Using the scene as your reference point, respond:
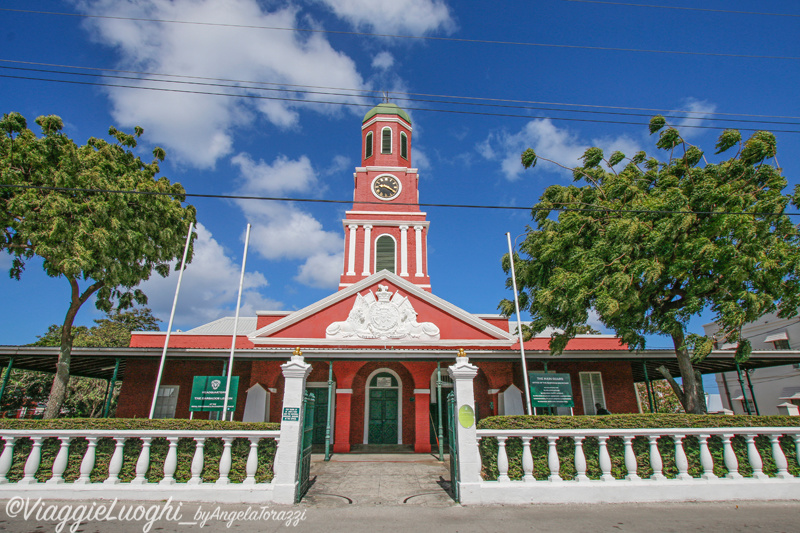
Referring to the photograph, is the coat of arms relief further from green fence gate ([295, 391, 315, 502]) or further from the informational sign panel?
the informational sign panel

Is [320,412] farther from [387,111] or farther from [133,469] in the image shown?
[387,111]

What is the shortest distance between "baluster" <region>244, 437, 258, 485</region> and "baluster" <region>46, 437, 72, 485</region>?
2.91m

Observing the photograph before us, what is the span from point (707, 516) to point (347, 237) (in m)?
20.5

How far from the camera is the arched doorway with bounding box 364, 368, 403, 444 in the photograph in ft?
56.1

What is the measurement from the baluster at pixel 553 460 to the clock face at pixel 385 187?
66.4ft

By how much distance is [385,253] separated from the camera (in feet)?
78.7

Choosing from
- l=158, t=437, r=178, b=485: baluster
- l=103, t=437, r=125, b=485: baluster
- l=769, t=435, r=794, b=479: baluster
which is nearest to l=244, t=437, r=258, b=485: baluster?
l=158, t=437, r=178, b=485: baluster

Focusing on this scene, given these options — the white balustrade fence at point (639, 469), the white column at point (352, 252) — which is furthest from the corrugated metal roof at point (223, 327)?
the white balustrade fence at point (639, 469)

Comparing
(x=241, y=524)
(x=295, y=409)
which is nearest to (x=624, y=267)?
(x=295, y=409)

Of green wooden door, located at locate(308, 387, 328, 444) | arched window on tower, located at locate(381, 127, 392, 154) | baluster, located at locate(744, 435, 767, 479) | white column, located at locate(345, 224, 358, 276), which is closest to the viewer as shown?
baluster, located at locate(744, 435, 767, 479)

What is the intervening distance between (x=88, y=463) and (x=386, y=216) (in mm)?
19520

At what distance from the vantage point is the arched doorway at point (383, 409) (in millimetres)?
17109

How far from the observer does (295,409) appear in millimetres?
7012

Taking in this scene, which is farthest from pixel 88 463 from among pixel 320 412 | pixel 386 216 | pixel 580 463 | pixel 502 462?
pixel 386 216
